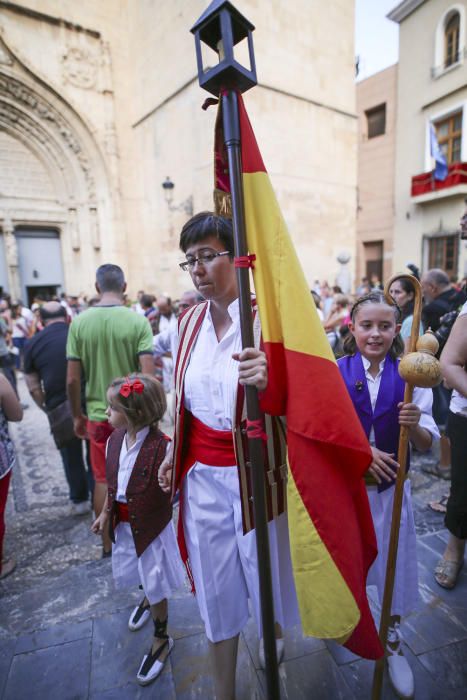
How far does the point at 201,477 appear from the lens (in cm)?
156

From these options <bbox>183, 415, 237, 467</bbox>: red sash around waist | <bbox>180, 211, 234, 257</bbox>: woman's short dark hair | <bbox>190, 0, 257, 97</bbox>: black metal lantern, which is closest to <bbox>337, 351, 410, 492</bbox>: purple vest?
<bbox>183, 415, 237, 467</bbox>: red sash around waist

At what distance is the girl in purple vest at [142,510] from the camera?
74.7 inches

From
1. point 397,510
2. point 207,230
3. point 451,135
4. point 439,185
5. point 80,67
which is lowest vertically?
point 397,510

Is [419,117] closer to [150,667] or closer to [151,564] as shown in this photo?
[151,564]

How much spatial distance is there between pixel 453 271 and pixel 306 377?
16097 millimetres

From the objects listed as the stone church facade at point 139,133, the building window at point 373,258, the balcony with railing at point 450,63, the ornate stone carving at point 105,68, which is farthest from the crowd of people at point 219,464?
the building window at point 373,258

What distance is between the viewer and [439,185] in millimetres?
14688

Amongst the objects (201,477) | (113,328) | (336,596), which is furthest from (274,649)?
(113,328)

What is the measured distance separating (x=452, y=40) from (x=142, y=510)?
19.3 meters

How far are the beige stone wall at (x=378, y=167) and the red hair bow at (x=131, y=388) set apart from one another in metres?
17.9

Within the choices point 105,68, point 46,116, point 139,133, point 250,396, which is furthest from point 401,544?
point 105,68

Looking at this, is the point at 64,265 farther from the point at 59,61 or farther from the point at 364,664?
the point at 364,664

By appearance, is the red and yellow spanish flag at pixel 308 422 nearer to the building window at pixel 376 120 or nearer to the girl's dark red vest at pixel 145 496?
the girl's dark red vest at pixel 145 496

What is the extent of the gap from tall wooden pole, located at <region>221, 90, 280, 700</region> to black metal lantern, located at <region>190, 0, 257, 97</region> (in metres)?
0.04
